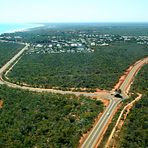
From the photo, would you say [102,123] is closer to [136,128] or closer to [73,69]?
[136,128]

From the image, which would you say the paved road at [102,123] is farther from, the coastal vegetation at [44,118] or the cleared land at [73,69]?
A: the cleared land at [73,69]

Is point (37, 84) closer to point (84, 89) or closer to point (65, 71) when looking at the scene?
point (84, 89)

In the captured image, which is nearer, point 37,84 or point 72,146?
point 72,146

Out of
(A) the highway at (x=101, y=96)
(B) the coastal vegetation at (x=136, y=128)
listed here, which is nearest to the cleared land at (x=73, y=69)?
(A) the highway at (x=101, y=96)

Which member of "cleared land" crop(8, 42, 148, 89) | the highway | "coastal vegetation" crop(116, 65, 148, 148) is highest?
"coastal vegetation" crop(116, 65, 148, 148)

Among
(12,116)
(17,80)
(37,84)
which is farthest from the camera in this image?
(17,80)

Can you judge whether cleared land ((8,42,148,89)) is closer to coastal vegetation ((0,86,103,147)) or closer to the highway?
the highway

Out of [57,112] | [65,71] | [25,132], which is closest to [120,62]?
[65,71]

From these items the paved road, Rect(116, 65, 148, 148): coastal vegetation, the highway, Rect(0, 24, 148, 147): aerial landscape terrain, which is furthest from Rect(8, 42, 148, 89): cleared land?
Rect(116, 65, 148, 148): coastal vegetation

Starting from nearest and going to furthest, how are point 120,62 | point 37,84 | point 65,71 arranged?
point 37,84
point 65,71
point 120,62
